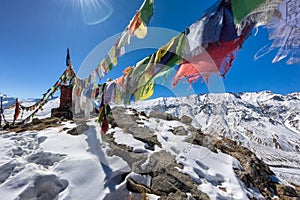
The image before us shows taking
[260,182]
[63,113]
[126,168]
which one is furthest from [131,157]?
[63,113]

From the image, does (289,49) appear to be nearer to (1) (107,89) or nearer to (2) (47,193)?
(1) (107,89)

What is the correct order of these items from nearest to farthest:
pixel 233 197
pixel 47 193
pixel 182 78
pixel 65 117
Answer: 1. pixel 182 78
2. pixel 47 193
3. pixel 233 197
4. pixel 65 117

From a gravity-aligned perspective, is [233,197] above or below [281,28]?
below

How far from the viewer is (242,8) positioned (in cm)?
191

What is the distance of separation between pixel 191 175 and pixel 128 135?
9.42 ft

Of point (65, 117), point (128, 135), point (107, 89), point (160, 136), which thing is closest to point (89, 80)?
point (107, 89)

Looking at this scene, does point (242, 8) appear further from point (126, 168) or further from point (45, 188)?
point (45, 188)

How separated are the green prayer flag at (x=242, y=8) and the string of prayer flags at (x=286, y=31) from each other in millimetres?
296

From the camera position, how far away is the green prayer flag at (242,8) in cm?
183

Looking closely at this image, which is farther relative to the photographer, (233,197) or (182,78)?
(233,197)

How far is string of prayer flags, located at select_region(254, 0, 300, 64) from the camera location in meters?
1.85

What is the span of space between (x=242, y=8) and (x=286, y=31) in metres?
0.56

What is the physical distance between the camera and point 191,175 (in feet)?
14.7

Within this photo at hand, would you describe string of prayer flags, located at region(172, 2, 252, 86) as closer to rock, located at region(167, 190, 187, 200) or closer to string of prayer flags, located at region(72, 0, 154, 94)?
string of prayer flags, located at region(72, 0, 154, 94)
